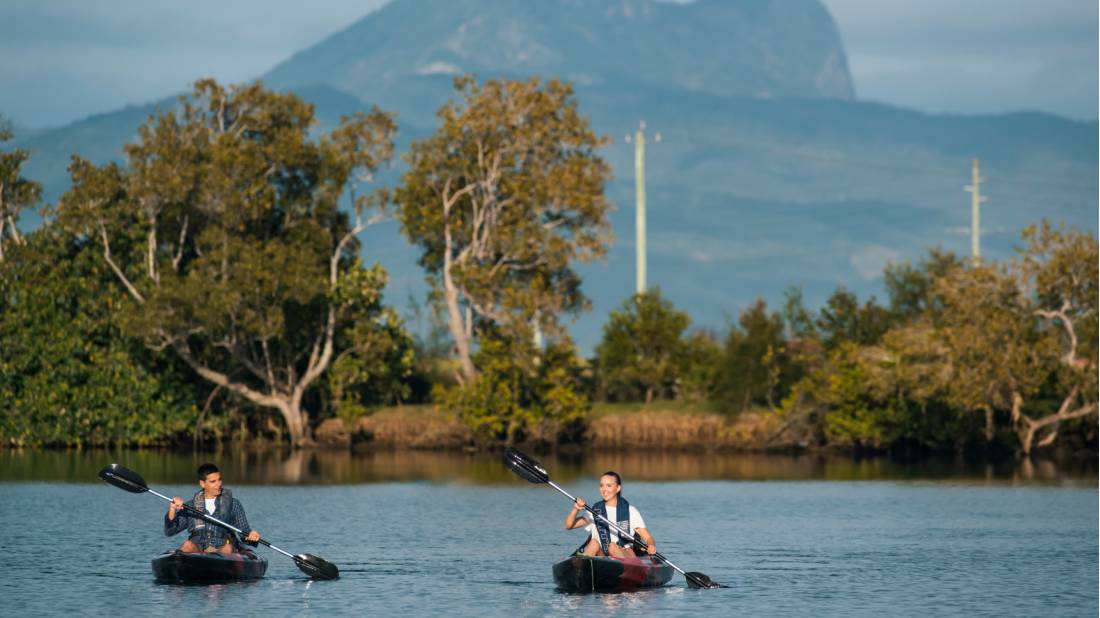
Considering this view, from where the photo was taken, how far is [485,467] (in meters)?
54.1

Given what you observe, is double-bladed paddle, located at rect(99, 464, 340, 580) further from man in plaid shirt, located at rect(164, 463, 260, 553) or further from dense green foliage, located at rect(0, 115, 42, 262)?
dense green foliage, located at rect(0, 115, 42, 262)

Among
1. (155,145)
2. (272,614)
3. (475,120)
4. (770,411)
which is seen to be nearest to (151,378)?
(155,145)

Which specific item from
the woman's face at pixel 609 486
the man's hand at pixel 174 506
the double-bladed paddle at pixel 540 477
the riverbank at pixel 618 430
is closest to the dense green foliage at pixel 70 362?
the riverbank at pixel 618 430

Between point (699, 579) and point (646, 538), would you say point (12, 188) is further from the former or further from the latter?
point (699, 579)

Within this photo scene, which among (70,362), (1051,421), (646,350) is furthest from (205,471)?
(646,350)

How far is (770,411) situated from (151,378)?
766 inches

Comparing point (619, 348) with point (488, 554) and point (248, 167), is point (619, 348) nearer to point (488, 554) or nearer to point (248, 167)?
point (248, 167)

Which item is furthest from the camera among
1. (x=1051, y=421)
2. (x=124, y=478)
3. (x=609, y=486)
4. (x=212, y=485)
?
(x=1051, y=421)

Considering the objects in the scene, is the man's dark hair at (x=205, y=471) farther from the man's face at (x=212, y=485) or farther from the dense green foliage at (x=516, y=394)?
the dense green foliage at (x=516, y=394)

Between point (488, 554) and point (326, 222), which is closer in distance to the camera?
point (488, 554)

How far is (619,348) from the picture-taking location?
63.5 meters

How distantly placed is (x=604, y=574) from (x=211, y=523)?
17.9 feet

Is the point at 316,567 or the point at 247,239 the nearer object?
the point at 316,567

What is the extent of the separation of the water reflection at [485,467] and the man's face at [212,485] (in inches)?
776
